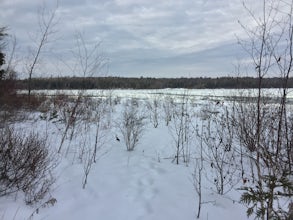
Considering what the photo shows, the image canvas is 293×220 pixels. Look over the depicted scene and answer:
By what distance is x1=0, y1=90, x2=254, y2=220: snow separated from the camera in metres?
3.93

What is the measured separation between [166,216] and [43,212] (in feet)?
5.36

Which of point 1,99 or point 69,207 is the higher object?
point 1,99

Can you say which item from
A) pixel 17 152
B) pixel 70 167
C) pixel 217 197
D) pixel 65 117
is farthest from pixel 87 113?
pixel 217 197

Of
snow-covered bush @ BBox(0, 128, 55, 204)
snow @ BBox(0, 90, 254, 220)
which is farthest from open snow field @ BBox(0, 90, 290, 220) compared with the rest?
snow-covered bush @ BBox(0, 128, 55, 204)

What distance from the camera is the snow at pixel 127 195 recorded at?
12.9 feet

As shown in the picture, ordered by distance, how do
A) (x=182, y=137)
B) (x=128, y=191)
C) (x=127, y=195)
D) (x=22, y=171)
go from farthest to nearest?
(x=182, y=137), (x=128, y=191), (x=127, y=195), (x=22, y=171)

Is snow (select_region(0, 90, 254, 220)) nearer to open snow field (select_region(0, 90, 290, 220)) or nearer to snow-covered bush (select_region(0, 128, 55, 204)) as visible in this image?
open snow field (select_region(0, 90, 290, 220))

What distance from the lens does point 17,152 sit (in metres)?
4.30

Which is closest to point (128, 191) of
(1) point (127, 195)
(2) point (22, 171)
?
(1) point (127, 195)

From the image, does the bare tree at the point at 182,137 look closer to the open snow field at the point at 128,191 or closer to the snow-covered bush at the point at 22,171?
the open snow field at the point at 128,191

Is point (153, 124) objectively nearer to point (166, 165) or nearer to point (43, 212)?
point (166, 165)

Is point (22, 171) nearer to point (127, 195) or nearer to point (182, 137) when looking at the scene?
point (127, 195)

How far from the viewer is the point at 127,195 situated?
4555 mm

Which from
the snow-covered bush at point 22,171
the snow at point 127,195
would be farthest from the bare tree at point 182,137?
the snow-covered bush at point 22,171
